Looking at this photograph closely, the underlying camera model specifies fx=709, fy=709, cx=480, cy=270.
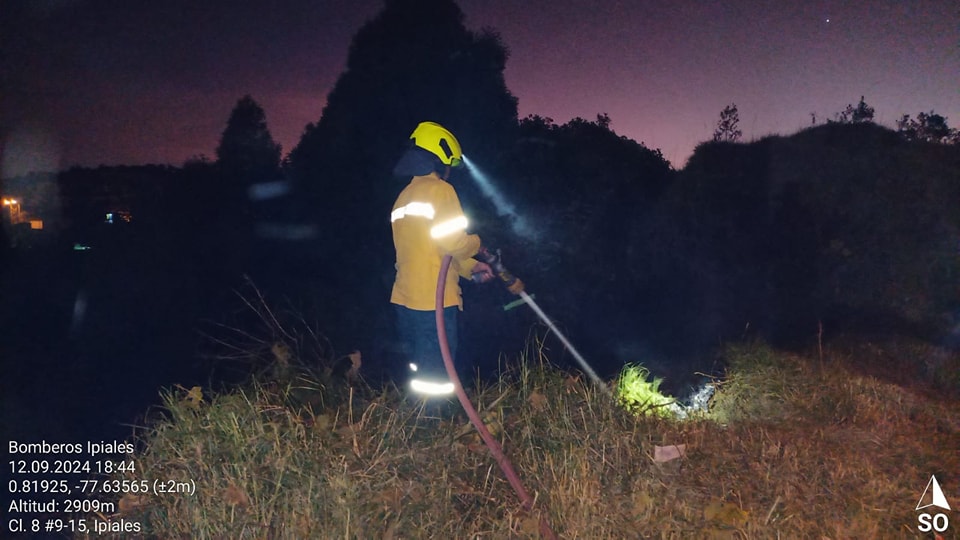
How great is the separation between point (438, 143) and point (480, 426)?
1.76m

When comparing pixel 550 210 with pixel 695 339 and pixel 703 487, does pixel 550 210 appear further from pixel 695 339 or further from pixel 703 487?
pixel 703 487

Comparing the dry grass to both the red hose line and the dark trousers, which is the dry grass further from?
the dark trousers

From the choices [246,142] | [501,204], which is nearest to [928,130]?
[501,204]

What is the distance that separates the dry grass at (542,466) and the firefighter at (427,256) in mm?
337

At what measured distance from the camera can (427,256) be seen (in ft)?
14.6

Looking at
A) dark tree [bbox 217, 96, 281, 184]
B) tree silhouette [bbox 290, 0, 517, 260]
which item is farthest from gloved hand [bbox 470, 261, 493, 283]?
dark tree [bbox 217, 96, 281, 184]

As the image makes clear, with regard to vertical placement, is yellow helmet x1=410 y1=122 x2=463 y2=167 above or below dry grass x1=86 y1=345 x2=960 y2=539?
above

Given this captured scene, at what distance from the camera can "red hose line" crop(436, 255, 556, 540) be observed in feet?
10.9

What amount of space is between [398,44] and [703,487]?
951 cm

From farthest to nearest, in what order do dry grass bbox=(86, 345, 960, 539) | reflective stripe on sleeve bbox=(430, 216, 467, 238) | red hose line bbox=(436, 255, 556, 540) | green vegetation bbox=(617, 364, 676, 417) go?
green vegetation bbox=(617, 364, 676, 417)
reflective stripe on sleeve bbox=(430, 216, 467, 238)
red hose line bbox=(436, 255, 556, 540)
dry grass bbox=(86, 345, 960, 539)

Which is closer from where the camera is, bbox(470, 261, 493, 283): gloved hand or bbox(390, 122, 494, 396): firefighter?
bbox(390, 122, 494, 396): firefighter

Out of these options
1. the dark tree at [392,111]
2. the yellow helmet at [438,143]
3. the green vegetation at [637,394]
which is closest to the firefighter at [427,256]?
the yellow helmet at [438,143]

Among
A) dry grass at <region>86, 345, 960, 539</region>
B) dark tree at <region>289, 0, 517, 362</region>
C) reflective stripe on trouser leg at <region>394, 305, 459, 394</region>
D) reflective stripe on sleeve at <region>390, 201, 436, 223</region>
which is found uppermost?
dark tree at <region>289, 0, 517, 362</region>

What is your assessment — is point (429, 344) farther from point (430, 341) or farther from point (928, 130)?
point (928, 130)
